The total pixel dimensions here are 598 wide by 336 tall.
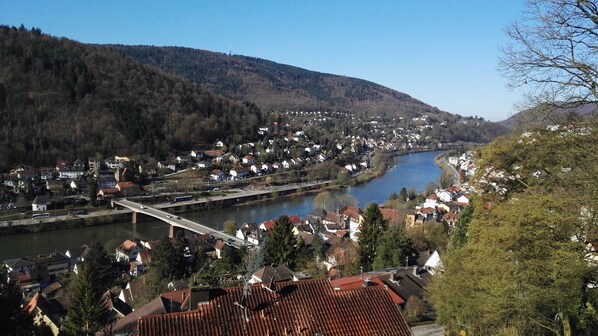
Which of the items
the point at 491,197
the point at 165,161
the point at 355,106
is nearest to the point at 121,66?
the point at 165,161

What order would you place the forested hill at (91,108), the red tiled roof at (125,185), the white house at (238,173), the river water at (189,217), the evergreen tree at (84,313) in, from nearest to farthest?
the evergreen tree at (84,313) < the river water at (189,217) < the red tiled roof at (125,185) < the forested hill at (91,108) < the white house at (238,173)

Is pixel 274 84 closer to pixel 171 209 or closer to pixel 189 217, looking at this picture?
pixel 171 209

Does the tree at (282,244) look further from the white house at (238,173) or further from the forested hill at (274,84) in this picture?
the forested hill at (274,84)

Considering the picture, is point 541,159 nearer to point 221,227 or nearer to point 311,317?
point 311,317

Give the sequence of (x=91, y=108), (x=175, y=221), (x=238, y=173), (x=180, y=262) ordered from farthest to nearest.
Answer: (x=91, y=108)
(x=238, y=173)
(x=175, y=221)
(x=180, y=262)

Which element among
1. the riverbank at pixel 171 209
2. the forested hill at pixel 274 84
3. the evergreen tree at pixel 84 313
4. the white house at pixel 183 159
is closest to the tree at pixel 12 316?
the evergreen tree at pixel 84 313

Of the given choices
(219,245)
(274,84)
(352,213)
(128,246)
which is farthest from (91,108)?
(274,84)
